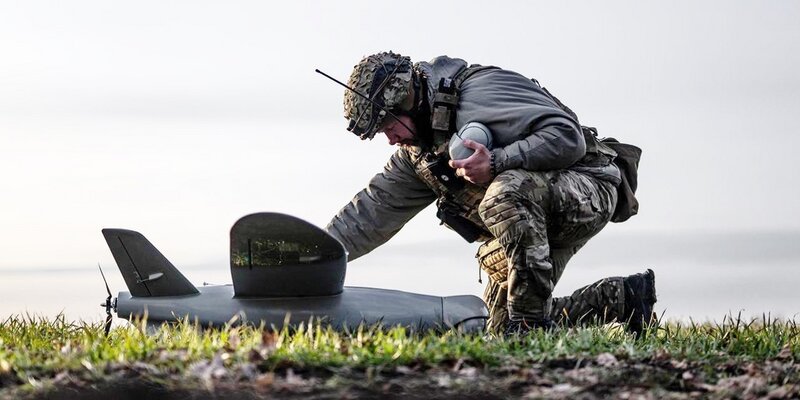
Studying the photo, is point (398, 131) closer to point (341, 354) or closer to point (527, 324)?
point (527, 324)

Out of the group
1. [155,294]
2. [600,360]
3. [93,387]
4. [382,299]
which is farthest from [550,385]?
[155,294]

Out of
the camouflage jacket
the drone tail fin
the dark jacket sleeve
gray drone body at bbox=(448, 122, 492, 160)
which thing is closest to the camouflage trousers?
the camouflage jacket

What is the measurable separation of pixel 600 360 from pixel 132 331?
2.94m

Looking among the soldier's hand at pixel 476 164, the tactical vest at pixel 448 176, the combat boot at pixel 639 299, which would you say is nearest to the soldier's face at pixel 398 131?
the tactical vest at pixel 448 176

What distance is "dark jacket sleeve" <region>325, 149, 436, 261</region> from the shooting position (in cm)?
1012

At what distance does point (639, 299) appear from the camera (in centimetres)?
1006

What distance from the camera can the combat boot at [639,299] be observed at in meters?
9.98

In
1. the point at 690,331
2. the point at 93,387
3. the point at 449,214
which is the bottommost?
the point at 93,387

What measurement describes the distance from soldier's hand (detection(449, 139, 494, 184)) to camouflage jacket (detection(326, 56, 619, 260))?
0.28 feet

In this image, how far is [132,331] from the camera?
7652mm

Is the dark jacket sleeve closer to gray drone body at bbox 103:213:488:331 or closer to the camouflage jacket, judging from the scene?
the camouflage jacket

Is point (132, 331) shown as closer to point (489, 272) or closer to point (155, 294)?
point (155, 294)

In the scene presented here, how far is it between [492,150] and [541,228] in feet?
2.21

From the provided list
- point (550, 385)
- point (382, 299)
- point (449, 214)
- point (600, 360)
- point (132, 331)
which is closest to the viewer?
point (550, 385)
